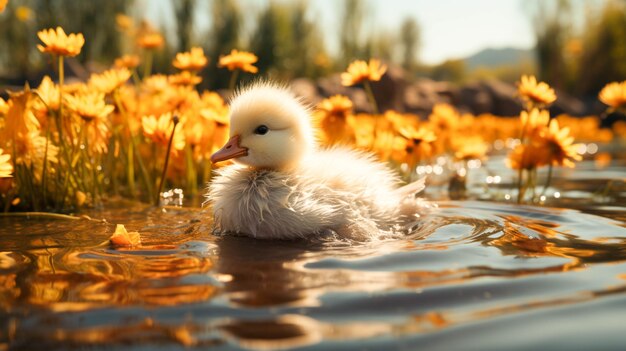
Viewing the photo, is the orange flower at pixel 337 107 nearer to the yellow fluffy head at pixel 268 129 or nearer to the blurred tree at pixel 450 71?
the yellow fluffy head at pixel 268 129

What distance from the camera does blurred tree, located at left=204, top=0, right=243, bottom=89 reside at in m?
22.0

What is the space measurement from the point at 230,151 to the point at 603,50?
26316mm

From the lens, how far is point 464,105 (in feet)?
67.6

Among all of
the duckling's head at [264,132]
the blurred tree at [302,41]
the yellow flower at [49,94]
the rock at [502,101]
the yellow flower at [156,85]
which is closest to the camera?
the duckling's head at [264,132]

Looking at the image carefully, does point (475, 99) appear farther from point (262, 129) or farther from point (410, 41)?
point (410, 41)

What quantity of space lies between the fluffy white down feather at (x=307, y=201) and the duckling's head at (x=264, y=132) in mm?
108

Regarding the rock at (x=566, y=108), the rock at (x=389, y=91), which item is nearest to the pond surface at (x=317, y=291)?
the rock at (x=389, y=91)

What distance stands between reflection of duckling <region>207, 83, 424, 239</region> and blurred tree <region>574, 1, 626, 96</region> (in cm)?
2522

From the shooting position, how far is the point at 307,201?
128 inches

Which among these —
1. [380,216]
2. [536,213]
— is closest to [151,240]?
[380,216]

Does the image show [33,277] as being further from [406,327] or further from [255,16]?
[255,16]

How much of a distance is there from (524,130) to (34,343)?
3969mm

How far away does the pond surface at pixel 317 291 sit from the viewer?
1.88 metres

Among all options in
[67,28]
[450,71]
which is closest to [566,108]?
[67,28]
